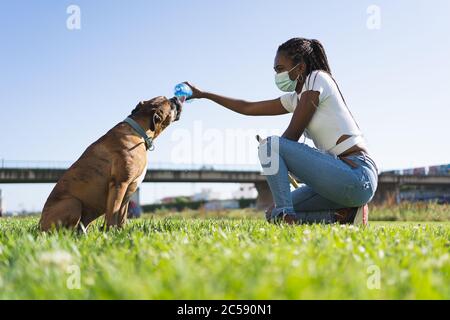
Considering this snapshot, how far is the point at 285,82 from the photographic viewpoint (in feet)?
18.5

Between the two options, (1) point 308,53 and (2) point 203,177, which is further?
(2) point 203,177

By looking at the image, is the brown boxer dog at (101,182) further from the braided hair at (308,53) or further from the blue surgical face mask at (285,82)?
the braided hair at (308,53)

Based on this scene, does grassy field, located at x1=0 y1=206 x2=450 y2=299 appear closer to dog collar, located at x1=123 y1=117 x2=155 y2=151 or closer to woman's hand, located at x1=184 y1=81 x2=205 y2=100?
dog collar, located at x1=123 y1=117 x2=155 y2=151

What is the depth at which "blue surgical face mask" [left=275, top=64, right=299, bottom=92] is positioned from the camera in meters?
5.53

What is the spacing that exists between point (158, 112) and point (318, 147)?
7.20 feet

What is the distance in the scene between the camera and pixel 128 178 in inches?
200

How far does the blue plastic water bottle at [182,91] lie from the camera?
643 centimetres

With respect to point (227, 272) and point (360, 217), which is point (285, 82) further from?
point (227, 272)

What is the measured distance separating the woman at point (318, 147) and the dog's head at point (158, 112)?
5.19 feet

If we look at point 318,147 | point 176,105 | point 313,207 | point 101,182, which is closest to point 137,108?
point 176,105

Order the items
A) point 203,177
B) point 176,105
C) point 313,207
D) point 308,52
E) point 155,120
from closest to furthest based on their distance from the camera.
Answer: point 308,52, point 313,207, point 155,120, point 176,105, point 203,177

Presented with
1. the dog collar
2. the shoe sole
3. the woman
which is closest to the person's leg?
the woman

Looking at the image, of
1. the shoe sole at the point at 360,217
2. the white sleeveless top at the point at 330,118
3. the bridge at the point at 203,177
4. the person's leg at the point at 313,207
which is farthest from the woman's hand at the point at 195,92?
the bridge at the point at 203,177
